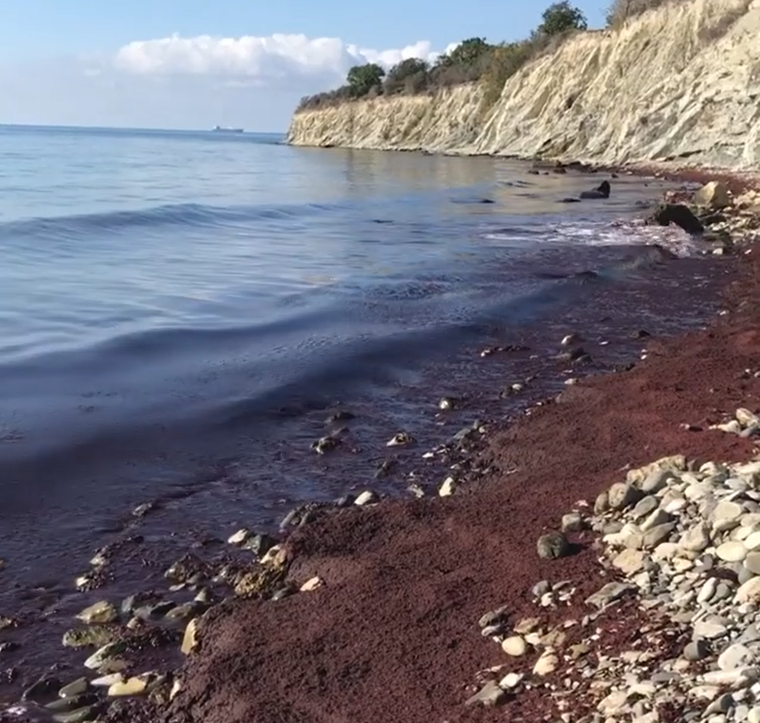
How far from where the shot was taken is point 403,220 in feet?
103

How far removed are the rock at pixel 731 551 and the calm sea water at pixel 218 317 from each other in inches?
153

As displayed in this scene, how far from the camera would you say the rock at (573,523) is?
5.89m

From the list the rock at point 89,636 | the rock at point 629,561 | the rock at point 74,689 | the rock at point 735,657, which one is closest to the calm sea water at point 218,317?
the rock at point 89,636

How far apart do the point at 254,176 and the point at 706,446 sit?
54680mm

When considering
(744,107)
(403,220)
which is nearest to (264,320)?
(403,220)

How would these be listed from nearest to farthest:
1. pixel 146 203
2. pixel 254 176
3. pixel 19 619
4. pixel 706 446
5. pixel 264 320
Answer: pixel 19 619 < pixel 706 446 < pixel 264 320 < pixel 146 203 < pixel 254 176

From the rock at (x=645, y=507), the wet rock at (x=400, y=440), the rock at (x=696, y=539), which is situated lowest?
the wet rock at (x=400, y=440)

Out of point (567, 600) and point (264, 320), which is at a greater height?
point (567, 600)

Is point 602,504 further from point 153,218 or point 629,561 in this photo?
point 153,218

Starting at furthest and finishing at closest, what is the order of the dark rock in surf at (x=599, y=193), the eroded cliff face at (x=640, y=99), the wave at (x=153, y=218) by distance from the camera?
1. the eroded cliff face at (x=640, y=99)
2. the dark rock in surf at (x=599, y=193)
3. the wave at (x=153, y=218)

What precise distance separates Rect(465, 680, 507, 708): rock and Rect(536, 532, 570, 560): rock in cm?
130

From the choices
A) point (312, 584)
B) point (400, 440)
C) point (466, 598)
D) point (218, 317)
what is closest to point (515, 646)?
point (466, 598)

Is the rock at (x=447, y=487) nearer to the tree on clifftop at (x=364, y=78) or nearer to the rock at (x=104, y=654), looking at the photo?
the rock at (x=104, y=654)

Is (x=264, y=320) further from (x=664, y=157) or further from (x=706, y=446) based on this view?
(x=664, y=157)
